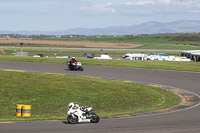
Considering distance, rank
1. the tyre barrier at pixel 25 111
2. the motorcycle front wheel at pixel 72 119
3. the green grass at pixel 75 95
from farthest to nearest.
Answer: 1. the green grass at pixel 75 95
2. the tyre barrier at pixel 25 111
3. the motorcycle front wheel at pixel 72 119

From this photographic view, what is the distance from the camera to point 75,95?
27578 millimetres

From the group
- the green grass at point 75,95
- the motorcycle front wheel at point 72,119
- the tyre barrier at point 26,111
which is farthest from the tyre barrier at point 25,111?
the green grass at point 75,95

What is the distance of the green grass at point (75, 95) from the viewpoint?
78.5ft

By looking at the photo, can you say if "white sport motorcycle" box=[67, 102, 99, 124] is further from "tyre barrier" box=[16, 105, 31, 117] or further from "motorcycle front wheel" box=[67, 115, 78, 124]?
"tyre barrier" box=[16, 105, 31, 117]

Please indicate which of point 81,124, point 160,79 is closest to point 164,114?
point 81,124

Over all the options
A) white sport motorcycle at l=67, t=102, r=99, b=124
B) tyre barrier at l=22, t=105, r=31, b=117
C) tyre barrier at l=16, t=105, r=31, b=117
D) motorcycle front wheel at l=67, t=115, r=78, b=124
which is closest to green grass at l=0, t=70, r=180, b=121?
tyre barrier at l=16, t=105, r=31, b=117

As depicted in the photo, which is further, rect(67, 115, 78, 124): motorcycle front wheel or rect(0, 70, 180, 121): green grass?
rect(0, 70, 180, 121): green grass

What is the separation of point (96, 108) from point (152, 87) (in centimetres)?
862

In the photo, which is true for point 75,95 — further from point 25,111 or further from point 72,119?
point 72,119

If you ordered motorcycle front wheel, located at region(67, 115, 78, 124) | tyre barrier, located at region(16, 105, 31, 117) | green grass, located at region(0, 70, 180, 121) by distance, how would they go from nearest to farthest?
1. motorcycle front wheel, located at region(67, 115, 78, 124)
2. tyre barrier, located at region(16, 105, 31, 117)
3. green grass, located at region(0, 70, 180, 121)

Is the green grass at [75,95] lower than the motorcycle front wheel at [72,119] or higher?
lower

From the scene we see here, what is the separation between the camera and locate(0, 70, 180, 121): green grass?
2392cm

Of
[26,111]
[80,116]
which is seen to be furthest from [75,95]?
[80,116]

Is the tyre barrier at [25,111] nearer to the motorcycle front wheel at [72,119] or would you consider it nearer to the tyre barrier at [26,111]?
the tyre barrier at [26,111]
